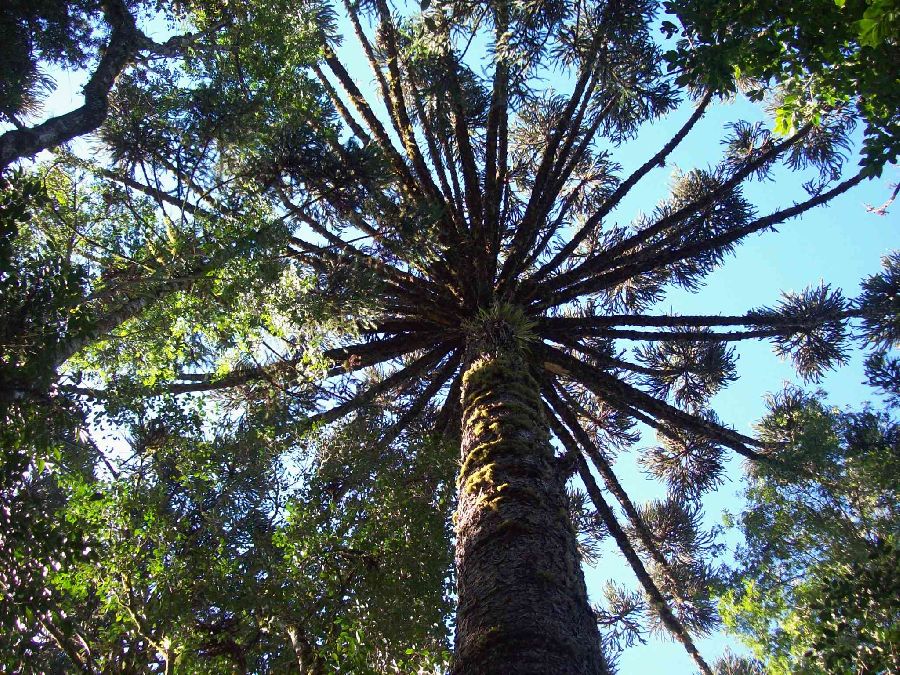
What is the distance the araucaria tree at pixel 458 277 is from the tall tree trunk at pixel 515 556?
0.02 metres

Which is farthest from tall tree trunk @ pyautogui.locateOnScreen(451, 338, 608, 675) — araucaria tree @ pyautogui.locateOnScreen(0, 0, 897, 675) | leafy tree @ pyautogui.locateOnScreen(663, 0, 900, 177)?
leafy tree @ pyautogui.locateOnScreen(663, 0, 900, 177)

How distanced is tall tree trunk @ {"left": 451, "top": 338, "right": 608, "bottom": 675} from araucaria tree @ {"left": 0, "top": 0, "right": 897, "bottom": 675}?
0.02m

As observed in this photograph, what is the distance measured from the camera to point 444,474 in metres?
6.08

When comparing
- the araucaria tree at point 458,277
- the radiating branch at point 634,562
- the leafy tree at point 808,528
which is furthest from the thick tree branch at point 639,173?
the leafy tree at point 808,528

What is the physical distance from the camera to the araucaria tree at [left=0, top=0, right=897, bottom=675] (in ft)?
13.4

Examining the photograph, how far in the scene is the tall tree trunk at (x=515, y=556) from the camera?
2912mm

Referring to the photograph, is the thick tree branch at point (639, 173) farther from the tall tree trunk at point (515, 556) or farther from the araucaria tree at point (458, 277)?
the tall tree trunk at point (515, 556)

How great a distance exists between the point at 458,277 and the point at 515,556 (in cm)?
463

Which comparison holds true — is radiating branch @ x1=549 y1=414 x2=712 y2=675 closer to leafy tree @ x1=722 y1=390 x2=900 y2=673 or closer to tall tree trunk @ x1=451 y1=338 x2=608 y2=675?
Result: leafy tree @ x1=722 y1=390 x2=900 y2=673

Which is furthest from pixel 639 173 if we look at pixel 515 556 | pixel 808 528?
pixel 515 556

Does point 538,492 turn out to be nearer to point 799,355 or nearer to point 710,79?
point 710,79

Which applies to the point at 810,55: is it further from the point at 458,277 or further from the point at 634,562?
the point at 634,562

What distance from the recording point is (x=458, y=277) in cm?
765

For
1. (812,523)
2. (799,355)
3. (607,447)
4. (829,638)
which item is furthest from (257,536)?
(799,355)
